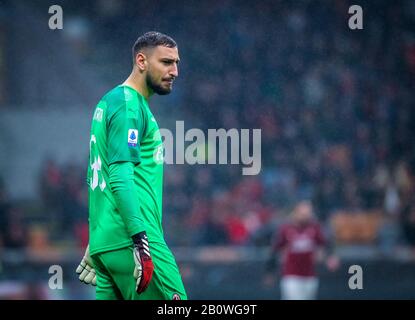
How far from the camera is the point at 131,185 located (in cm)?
503

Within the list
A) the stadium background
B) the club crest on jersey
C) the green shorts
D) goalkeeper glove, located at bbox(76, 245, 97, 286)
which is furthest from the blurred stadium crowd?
the club crest on jersey

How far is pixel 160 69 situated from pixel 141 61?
0.11 metres

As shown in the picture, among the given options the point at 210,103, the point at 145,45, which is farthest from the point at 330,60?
the point at 145,45

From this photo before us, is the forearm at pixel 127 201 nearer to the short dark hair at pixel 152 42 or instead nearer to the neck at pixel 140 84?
the neck at pixel 140 84

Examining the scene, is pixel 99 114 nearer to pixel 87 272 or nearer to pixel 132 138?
pixel 132 138

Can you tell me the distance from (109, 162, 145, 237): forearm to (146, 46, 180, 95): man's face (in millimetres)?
527

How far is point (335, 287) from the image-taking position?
44.0ft

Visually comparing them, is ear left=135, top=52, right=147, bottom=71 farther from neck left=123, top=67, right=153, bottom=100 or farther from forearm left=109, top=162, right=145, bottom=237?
forearm left=109, top=162, right=145, bottom=237

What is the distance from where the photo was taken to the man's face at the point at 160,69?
5340mm

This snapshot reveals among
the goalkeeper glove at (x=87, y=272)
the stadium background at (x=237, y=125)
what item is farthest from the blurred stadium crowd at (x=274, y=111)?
the goalkeeper glove at (x=87, y=272)

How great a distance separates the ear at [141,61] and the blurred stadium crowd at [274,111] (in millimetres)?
8831

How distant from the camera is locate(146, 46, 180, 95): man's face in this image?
5340mm

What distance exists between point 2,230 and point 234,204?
125 inches

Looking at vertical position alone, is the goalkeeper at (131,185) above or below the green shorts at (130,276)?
above
